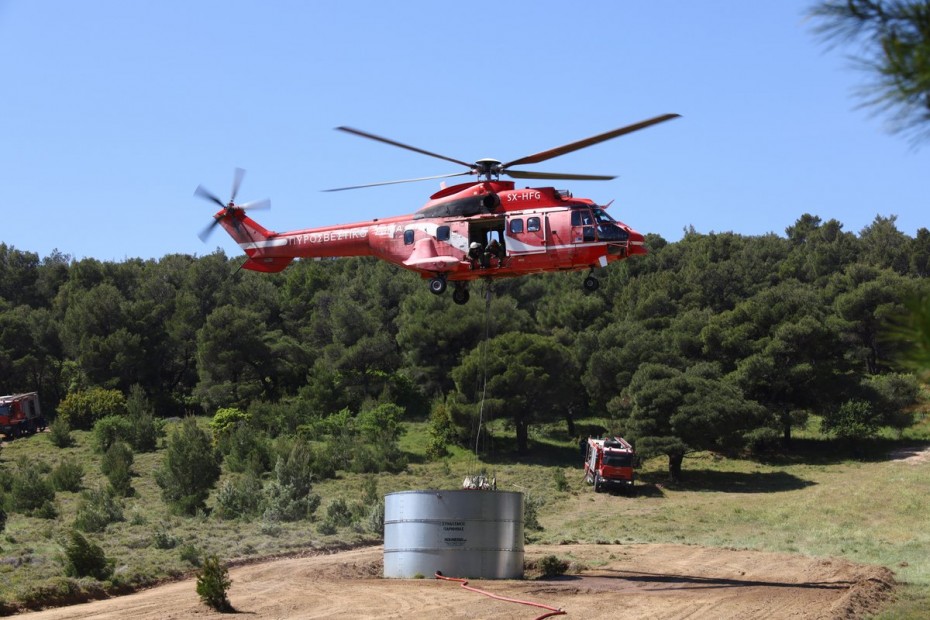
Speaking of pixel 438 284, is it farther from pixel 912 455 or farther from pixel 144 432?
pixel 912 455

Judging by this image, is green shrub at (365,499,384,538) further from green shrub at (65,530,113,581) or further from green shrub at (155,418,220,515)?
green shrub at (65,530,113,581)

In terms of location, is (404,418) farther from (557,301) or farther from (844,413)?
(844,413)

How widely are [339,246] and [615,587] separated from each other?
867 centimetres

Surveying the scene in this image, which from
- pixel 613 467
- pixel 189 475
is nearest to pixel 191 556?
pixel 189 475

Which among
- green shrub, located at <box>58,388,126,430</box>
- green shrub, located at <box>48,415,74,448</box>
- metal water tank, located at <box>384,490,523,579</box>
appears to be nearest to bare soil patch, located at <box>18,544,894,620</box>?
metal water tank, located at <box>384,490,523,579</box>

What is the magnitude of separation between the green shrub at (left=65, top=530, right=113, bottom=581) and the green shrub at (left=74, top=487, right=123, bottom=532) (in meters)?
7.98

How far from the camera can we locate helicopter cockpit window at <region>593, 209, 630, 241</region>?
19391mm

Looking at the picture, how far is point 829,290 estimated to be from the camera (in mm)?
66688

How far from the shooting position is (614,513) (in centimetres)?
3616

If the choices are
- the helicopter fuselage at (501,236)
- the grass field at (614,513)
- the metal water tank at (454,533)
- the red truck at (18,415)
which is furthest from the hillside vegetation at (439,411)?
the helicopter fuselage at (501,236)

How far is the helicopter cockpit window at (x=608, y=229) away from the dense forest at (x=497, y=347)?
80.2ft

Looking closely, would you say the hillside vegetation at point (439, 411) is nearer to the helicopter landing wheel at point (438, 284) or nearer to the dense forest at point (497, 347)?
the dense forest at point (497, 347)

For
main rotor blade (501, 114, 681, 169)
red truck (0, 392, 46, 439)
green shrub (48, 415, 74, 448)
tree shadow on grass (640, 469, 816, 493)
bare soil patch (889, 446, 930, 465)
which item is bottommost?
tree shadow on grass (640, 469, 816, 493)

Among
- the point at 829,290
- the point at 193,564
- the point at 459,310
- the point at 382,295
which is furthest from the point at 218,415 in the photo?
the point at 829,290
